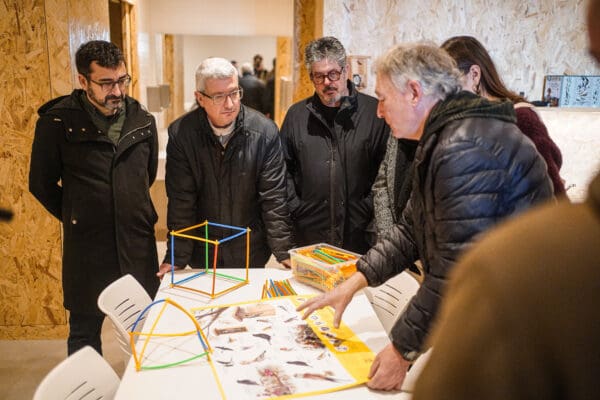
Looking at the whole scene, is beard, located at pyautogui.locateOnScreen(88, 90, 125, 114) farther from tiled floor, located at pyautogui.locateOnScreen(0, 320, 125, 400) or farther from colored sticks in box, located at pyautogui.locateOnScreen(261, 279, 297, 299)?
tiled floor, located at pyautogui.locateOnScreen(0, 320, 125, 400)

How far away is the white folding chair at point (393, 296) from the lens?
7.16 feet

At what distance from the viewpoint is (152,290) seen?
2719 millimetres

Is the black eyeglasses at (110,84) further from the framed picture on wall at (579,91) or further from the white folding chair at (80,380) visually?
the framed picture on wall at (579,91)

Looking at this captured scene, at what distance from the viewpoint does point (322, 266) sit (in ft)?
6.82

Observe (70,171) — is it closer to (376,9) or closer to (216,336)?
(216,336)

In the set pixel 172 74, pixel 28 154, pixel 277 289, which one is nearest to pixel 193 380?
pixel 277 289

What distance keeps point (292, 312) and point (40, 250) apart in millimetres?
2221

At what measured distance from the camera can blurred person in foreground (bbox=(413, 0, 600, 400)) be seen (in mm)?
501

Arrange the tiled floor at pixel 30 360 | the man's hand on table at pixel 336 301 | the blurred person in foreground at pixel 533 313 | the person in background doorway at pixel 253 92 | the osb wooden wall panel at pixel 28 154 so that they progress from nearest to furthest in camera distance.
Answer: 1. the blurred person in foreground at pixel 533 313
2. the man's hand on table at pixel 336 301
3. the tiled floor at pixel 30 360
4. the osb wooden wall panel at pixel 28 154
5. the person in background doorway at pixel 253 92

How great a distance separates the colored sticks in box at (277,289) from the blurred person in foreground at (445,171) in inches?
26.1

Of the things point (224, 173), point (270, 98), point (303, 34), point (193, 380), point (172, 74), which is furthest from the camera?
point (172, 74)

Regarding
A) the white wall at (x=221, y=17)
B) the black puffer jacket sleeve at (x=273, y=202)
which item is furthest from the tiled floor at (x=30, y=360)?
the white wall at (x=221, y=17)

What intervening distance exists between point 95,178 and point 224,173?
60 centimetres

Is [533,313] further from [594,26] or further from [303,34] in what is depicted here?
[303,34]
